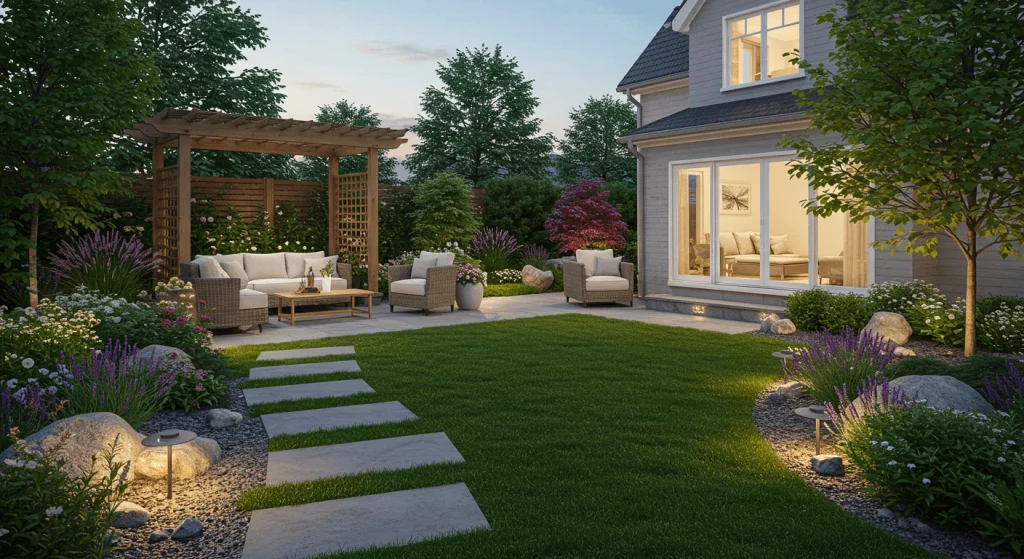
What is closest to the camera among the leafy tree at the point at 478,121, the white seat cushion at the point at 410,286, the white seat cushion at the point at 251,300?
the white seat cushion at the point at 251,300

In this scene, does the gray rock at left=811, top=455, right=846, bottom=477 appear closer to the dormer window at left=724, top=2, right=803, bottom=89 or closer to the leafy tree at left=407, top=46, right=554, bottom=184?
the dormer window at left=724, top=2, right=803, bottom=89

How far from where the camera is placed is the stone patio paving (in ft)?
30.4

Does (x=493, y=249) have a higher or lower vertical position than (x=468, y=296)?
higher

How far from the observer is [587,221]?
14.8 metres

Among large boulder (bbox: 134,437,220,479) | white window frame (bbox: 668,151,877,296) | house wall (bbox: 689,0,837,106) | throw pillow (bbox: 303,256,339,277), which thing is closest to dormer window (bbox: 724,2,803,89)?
house wall (bbox: 689,0,837,106)

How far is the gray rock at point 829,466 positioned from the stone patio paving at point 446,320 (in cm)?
544

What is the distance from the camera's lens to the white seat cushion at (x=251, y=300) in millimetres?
9375

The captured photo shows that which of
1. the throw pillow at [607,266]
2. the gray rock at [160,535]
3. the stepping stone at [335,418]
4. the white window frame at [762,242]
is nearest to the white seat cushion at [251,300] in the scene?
the stepping stone at [335,418]

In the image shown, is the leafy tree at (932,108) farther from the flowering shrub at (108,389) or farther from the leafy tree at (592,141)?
the leafy tree at (592,141)

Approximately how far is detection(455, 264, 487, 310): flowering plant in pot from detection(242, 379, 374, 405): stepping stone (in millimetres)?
5676

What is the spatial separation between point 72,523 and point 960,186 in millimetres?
6074

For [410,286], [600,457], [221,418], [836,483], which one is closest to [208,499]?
[221,418]

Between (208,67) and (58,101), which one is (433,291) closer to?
(58,101)

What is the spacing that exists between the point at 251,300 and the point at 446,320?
8.77 ft
